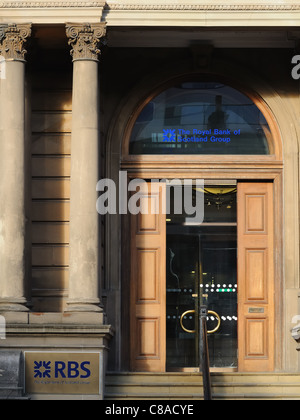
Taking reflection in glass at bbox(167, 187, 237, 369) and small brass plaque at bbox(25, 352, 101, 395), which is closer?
small brass plaque at bbox(25, 352, 101, 395)

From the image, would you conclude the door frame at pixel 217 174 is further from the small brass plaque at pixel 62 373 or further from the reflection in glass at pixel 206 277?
the small brass plaque at pixel 62 373

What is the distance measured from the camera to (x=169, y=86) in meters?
19.9

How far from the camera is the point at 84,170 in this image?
17.6 m

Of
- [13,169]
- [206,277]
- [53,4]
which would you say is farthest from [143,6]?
[206,277]

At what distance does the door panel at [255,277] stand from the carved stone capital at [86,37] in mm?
3805

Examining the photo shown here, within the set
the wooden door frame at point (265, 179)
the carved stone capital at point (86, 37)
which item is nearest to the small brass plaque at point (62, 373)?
the wooden door frame at point (265, 179)

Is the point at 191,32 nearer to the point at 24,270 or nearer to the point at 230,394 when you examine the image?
the point at 24,270

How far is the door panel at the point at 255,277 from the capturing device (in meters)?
19.2

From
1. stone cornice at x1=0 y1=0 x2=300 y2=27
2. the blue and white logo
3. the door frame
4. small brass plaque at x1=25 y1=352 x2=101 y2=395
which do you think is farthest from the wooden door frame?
stone cornice at x1=0 y1=0 x2=300 y2=27

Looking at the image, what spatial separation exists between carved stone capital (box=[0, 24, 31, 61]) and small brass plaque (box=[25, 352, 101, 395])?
4876 mm

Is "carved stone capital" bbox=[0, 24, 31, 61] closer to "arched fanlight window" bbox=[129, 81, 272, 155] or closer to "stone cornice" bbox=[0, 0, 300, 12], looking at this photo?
"stone cornice" bbox=[0, 0, 300, 12]

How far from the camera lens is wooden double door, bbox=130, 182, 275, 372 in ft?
63.0

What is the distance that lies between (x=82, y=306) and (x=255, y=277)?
3.58 meters

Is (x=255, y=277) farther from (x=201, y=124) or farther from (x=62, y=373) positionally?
(x=62, y=373)
